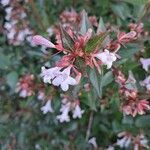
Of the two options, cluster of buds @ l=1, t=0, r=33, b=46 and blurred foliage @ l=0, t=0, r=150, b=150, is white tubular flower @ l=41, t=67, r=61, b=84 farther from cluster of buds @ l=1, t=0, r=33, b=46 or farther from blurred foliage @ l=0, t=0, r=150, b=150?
cluster of buds @ l=1, t=0, r=33, b=46

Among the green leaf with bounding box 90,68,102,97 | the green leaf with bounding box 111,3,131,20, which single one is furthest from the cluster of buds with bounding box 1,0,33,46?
the green leaf with bounding box 90,68,102,97

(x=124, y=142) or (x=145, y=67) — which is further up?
(x=145, y=67)

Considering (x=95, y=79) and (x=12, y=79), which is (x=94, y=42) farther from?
(x=12, y=79)

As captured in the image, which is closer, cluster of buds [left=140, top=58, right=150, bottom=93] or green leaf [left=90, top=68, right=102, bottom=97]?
green leaf [left=90, top=68, right=102, bottom=97]

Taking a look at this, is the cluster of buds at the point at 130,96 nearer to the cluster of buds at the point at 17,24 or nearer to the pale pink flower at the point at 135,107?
the pale pink flower at the point at 135,107

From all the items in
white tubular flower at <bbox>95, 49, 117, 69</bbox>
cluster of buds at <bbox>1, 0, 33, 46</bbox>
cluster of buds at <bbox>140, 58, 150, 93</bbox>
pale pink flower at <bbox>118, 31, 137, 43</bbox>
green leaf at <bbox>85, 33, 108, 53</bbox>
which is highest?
cluster of buds at <bbox>1, 0, 33, 46</bbox>

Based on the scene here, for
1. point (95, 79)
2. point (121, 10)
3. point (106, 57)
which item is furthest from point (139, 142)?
point (106, 57)

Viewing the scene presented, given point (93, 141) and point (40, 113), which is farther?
point (40, 113)
